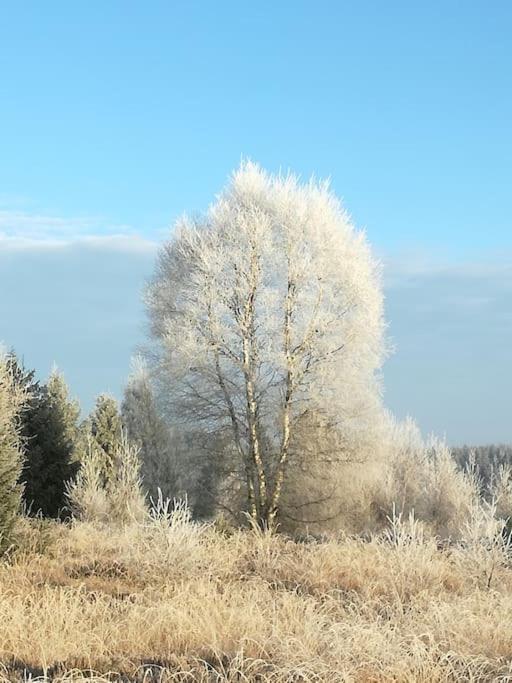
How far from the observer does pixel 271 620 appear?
609 centimetres

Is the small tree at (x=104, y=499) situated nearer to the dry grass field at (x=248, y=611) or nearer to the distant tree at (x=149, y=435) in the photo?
the dry grass field at (x=248, y=611)

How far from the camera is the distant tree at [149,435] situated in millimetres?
27016

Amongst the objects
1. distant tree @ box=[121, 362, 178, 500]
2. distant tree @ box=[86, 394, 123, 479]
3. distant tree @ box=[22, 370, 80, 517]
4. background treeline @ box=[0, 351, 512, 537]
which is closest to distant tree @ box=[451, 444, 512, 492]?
background treeline @ box=[0, 351, 512, 537]

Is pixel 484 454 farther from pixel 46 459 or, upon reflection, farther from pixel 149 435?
pixel 46 459

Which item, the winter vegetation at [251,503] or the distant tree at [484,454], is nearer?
the winter vegetation at [251,503]

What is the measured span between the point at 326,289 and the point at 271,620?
590 inches

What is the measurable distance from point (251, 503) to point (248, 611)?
15119 millimetres

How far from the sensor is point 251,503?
2122 centimetres

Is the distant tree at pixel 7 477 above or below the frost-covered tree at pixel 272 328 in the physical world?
below

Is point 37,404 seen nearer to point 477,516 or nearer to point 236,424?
point 236,424

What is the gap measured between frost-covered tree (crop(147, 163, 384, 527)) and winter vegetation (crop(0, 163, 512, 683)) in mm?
56

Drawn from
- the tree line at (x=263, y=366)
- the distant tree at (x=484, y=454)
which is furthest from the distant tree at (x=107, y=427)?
the distant tree at (x=484, y=454)

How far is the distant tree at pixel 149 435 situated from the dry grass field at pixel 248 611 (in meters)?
16.0

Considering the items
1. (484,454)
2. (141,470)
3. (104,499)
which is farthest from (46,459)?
(484,454)
